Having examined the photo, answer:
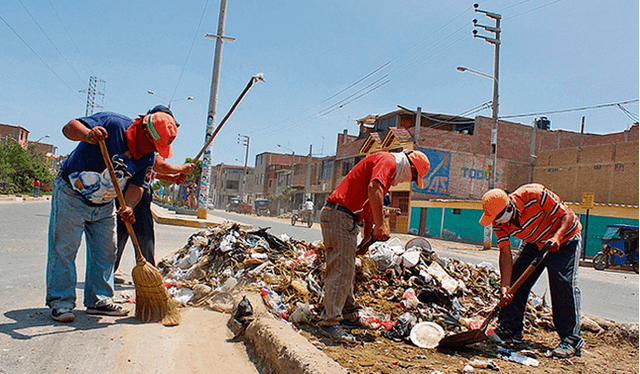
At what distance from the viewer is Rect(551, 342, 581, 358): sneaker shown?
11.6 feet

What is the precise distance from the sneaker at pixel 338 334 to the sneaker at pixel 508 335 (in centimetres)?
134

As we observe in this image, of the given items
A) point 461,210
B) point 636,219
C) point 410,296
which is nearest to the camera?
point 410,296

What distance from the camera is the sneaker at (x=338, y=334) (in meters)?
3.46

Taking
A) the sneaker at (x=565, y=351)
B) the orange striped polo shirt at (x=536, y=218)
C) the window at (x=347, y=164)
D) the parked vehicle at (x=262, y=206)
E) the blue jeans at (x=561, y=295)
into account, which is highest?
the window at (x=347, y=164)

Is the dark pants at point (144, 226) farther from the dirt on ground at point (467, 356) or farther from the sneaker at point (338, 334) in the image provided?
the sneaker at point (338, 334)

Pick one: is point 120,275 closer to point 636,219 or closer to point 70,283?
point 70,283

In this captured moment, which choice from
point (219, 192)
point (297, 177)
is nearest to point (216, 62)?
point (297, 177)

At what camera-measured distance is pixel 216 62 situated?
15594 millimetres

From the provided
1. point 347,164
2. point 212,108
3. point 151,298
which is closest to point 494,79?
point 212,108

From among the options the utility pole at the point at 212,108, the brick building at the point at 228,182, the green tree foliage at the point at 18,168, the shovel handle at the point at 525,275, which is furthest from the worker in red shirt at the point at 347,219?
the brick building at the point at 228,182

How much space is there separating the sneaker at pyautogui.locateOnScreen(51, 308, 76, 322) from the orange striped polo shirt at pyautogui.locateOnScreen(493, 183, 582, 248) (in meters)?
3.36

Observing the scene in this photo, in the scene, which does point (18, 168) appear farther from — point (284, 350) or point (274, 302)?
point (284, 350)

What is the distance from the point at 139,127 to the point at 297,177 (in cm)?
5461

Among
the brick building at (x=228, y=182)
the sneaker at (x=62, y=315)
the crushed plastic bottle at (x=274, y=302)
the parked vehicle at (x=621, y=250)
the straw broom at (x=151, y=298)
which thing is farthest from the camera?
the brick building at (x=228, y=182)
